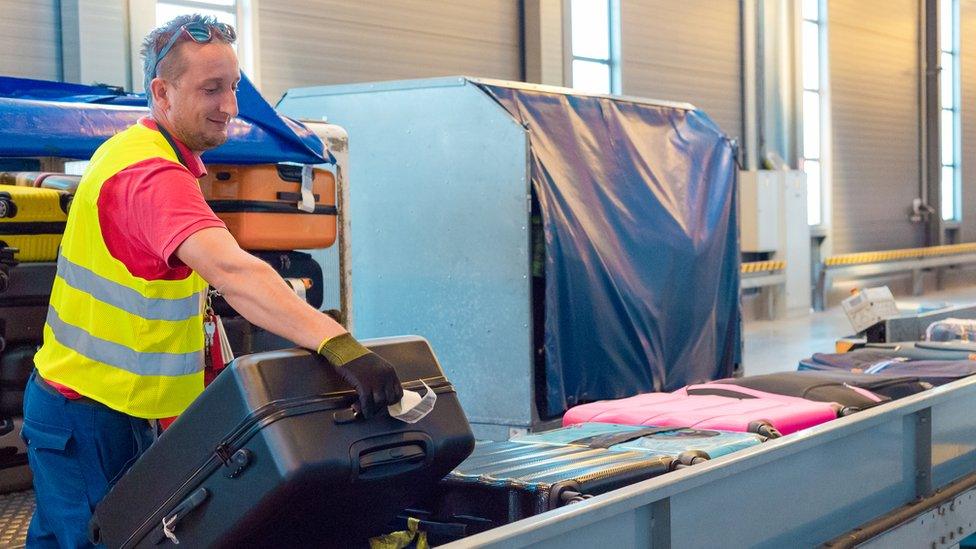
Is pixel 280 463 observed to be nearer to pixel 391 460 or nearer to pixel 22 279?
pixel 391 460

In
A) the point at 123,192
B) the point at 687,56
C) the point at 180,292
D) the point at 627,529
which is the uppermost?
the point at 687,56

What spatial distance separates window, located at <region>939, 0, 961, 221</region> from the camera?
68.8 ft

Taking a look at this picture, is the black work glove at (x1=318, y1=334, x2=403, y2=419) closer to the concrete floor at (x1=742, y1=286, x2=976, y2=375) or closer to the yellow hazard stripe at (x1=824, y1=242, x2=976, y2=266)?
the concrete floor at (x1=742, y1=286, x2=976, y2=375)

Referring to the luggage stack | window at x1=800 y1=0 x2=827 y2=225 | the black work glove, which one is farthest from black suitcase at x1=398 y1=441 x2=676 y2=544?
window at x1=800 y1=0 x2=827 y2=225

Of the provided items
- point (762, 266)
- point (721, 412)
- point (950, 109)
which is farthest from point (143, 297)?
point (950, 109)

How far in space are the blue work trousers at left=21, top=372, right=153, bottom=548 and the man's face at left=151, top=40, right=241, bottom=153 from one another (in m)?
0.56

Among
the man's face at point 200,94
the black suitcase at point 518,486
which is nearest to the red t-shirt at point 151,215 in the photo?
the man's face at point 200,94

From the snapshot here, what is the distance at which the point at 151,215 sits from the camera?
2010mm

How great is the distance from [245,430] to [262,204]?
256 centimetres

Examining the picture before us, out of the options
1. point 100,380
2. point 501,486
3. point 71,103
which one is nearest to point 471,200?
point 71,103

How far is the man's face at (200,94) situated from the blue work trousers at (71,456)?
0.56 metres

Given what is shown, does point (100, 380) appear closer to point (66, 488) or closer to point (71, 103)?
point (66, 488)

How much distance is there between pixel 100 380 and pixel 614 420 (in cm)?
171

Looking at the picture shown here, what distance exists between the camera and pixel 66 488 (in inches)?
86.4
